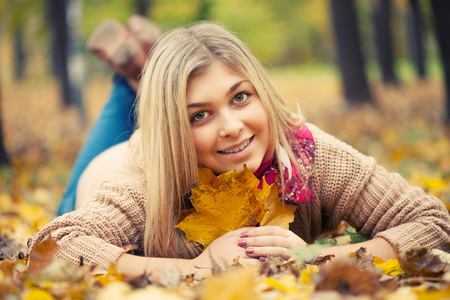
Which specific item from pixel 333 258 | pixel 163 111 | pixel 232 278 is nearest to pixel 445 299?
pixel 232 278

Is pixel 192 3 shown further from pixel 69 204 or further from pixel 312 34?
pixel 312 34

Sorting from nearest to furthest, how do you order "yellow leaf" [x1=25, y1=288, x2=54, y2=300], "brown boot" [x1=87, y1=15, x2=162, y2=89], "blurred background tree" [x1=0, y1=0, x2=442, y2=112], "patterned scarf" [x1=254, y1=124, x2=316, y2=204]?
"yellow leaf" [x1=25, y1=288, x2=54, y2=300]
"patterned scarf" [x1=254, y1=124, x2=316, y2=204]
"brown boot" [x1=87, y1=15, x2=162, y2=89]
"blurred background tree" [x1=0, y1=0, x2=442, y2=112]

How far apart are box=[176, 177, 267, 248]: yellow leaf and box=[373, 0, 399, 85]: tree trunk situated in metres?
11.8

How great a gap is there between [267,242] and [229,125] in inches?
19.1

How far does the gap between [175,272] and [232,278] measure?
0.48m

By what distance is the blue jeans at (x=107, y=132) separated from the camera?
3249 millimetres

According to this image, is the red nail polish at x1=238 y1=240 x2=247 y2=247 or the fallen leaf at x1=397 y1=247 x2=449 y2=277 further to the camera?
the red nail polish at x1=238 y1=240 x2=247 y2=247

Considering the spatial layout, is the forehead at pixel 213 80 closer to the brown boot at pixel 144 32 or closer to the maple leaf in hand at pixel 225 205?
the maple leaf in hand at pixel 225 205

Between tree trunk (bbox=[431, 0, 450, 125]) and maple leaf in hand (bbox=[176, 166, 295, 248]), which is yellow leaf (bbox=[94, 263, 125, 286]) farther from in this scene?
tree trunk (bbox=[431, 0, 450, 125])

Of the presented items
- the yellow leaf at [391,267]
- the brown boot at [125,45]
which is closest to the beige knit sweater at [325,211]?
the yellow leaf at [391,267]

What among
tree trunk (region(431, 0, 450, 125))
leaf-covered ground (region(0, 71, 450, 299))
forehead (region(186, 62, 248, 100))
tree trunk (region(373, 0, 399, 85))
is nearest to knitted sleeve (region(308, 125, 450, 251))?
leaf-covered ground (region(0, 71, 450, 299))

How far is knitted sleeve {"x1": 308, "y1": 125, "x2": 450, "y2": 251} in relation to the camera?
1914mm

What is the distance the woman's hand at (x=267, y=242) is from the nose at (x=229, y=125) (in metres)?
0.39

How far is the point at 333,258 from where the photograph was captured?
178 cm
